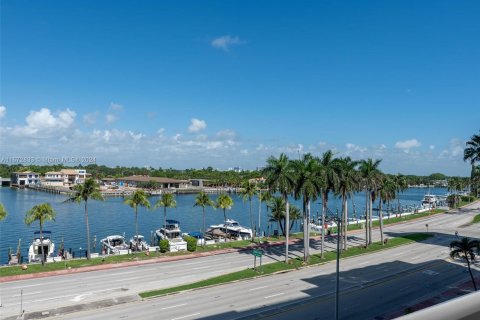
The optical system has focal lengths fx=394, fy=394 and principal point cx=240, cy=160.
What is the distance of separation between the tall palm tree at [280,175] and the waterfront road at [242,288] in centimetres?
927

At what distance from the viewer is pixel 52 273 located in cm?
4244

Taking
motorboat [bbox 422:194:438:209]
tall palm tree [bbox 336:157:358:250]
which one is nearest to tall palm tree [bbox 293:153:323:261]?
tall palm tree [bbox 336:157:358:250]

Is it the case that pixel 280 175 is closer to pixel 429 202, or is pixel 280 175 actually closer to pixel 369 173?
pixel 369 173

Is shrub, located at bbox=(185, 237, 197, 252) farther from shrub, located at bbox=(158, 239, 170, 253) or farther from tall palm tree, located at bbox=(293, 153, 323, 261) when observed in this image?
tall palm tree, located at bbox=(293, 153, 323, 261)

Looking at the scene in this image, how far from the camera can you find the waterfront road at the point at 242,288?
3191cm

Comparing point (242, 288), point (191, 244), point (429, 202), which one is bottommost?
point (242, 288)

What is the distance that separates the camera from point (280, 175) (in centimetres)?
4947

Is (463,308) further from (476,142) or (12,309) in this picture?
(476,142)

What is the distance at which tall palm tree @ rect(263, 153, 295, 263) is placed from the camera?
49.6 m

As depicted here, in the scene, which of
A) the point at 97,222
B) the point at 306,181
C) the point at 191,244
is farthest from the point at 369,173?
the point at 97,222

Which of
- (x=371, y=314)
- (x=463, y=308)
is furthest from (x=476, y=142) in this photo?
(x=463, y=308)

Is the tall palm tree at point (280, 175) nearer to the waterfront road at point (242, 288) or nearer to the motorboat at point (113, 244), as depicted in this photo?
the waterfront road at point (242, 288)

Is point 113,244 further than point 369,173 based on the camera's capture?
Yes

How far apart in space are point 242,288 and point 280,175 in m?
16.0
